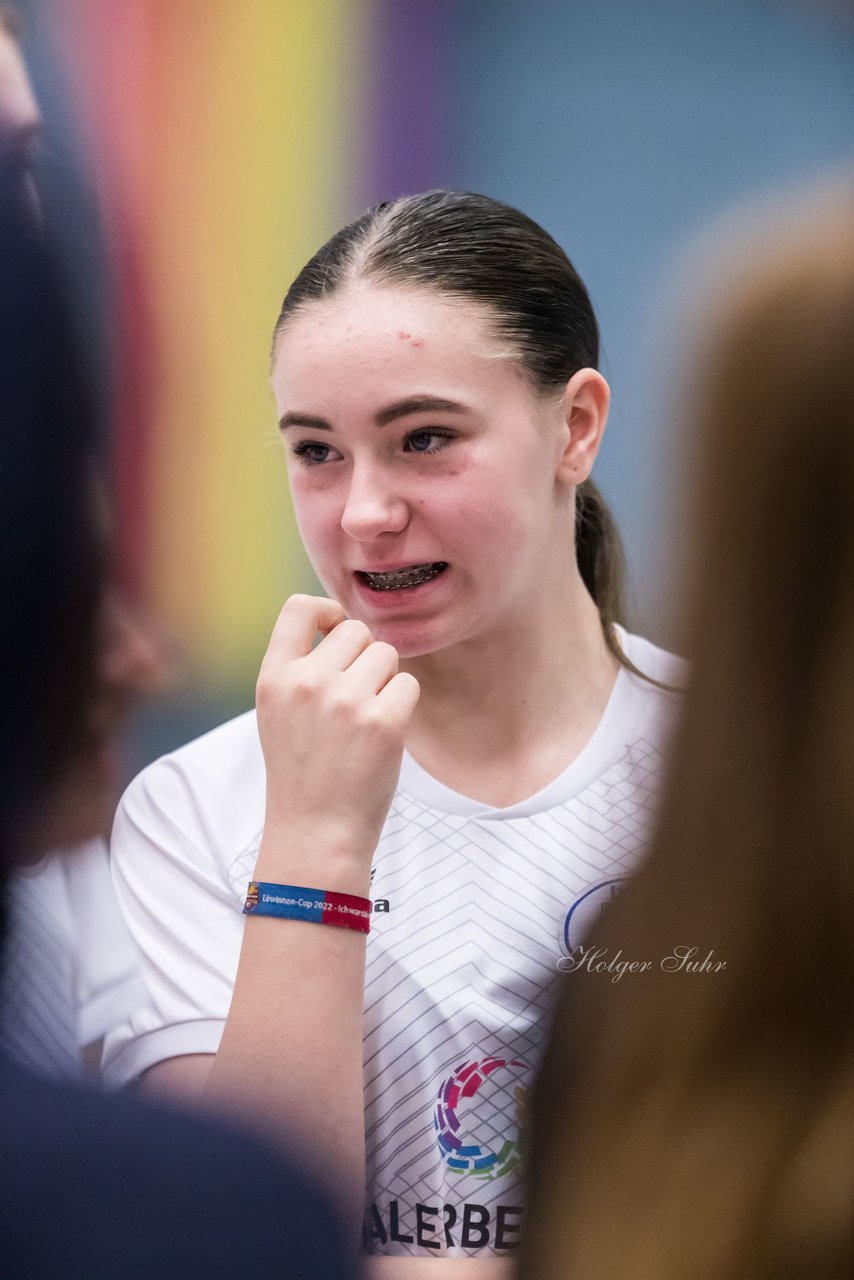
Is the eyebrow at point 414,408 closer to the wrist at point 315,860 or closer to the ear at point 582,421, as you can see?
the ear at point 582,421

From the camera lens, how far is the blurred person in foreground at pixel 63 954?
93 cm

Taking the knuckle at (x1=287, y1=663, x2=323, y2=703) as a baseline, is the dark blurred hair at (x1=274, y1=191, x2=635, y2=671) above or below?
above

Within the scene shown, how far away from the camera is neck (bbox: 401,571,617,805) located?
40.2 inches

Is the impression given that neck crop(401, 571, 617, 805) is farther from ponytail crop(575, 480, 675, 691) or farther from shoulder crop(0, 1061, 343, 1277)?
shoulder crop(0, 1061, 343, 1277)

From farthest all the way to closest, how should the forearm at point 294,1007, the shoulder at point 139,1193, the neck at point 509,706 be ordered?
the neck at point 509,706 < the forearm at point 294,1007 < the shoulder at point 139,1193

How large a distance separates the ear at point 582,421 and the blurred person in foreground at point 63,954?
1.46 feet

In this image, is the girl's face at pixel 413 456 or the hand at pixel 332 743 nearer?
the hand at pixel 332 743

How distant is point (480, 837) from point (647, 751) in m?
0.16

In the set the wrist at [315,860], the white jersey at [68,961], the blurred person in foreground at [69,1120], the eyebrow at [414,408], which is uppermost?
the eyebrow at [414,408]

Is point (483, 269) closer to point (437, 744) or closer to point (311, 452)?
point (311, 452)

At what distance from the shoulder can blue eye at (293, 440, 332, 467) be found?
59cm

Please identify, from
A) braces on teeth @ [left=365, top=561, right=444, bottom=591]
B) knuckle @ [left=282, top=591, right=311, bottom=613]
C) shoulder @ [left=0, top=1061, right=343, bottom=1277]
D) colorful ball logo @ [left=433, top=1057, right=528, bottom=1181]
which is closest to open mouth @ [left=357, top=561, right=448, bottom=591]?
braces on teeth @ [left=365, top=561, right=444, bottom=591]

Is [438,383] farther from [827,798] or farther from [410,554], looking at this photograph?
[827,798]

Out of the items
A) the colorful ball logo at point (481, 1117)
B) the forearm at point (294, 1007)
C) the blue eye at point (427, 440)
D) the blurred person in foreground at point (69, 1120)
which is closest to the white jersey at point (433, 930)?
the colorful ball logo at point (481, 1117)
